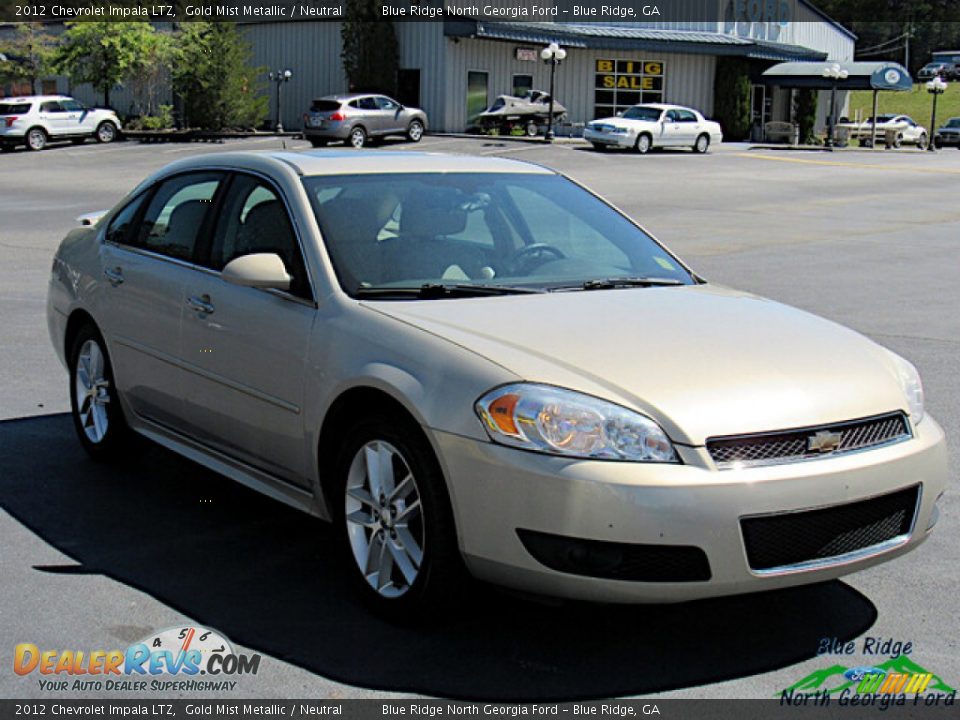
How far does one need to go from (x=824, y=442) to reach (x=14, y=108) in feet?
141

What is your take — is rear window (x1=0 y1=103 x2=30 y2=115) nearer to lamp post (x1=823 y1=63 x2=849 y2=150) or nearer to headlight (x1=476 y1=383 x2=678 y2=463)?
lamp post (x1=823 y1=63 x2=849 y2=150)

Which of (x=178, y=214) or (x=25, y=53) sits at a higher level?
(x=25, y=53)

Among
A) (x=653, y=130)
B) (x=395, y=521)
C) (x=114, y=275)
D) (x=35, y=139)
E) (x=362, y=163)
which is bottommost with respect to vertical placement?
(x=35, y=139)

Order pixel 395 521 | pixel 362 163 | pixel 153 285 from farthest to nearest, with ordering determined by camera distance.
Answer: pixel 153 285, pixel 362 163, pixel 395 521

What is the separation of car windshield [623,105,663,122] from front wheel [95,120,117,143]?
58.5 ft

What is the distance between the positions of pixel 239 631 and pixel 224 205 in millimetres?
2077

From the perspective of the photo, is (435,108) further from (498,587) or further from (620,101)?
(498,587)

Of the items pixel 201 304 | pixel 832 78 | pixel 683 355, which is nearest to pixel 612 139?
pixel 832 78

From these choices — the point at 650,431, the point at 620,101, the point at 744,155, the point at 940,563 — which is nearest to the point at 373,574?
the point at 650,431

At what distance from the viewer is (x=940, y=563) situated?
505cm

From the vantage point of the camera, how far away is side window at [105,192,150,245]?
6316mm

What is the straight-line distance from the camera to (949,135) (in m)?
60.8

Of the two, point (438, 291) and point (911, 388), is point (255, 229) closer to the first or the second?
point (438, 291)

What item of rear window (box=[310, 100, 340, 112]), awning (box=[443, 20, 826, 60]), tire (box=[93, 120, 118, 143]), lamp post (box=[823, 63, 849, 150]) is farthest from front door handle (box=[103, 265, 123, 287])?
lamp post (box=[823, 63, 849, 150])
